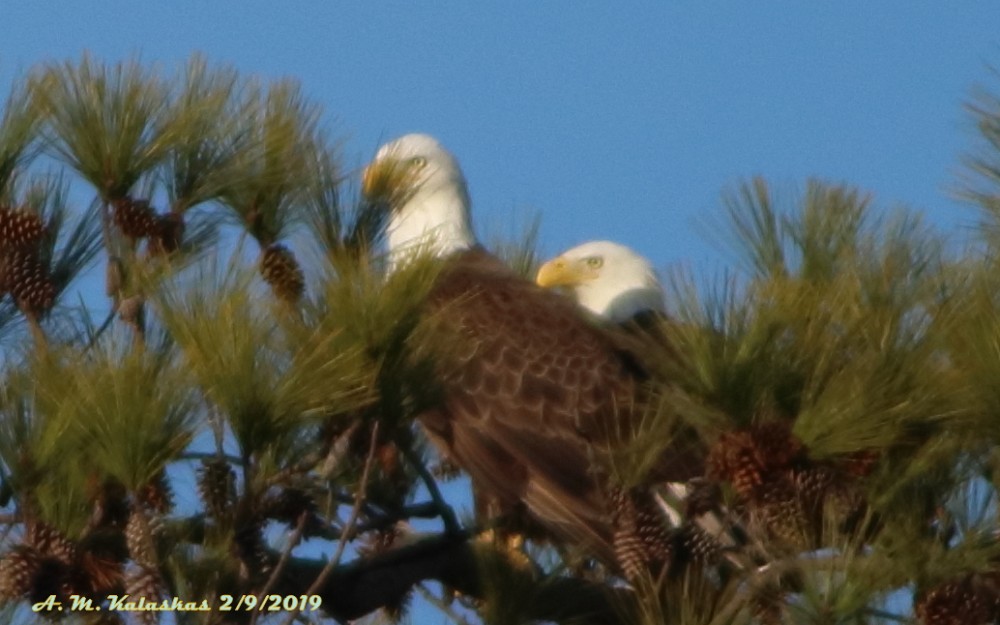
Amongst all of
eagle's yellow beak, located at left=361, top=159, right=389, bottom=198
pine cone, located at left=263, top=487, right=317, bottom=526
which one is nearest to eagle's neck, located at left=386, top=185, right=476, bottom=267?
eagle's yellow beak, located at left=361, top=159, right=389, bottom=198

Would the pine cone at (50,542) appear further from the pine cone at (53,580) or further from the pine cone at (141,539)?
the pine cone at (141,539)

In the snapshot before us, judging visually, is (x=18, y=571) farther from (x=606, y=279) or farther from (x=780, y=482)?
(x=606, y=279)

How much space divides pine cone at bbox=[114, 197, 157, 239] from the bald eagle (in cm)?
79

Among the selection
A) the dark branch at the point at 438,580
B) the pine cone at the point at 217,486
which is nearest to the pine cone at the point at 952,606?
the dark branch at the point at 438,580

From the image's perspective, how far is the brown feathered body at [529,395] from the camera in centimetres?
516

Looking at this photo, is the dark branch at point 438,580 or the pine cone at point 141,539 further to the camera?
the dark branch at point 438,580

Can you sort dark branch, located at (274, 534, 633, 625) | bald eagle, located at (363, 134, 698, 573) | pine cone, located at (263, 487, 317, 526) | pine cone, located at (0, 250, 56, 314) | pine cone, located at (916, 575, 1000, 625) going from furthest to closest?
1. bald eagle, located at (363, 134, 698, 573)
2. dark branch, located at (274, 534, 633, 625)
3. pine cone, located at (0, 250, 56, 314)
4. pine cone, located at (263, 487, 317, 526)
5. pine cone, located at (916, 575, 1000, 625)

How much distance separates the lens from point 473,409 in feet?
17.9

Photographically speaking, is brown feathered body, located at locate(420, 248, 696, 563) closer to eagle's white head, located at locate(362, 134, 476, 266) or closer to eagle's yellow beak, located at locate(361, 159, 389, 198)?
eagle's white head, located at locate(362, 134, 476, 266)

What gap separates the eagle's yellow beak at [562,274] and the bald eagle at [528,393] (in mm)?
160

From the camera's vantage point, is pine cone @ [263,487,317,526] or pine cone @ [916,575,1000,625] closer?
pine cone @ [916,575,1000,625]

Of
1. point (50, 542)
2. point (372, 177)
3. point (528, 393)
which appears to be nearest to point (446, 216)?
point (528, 393)

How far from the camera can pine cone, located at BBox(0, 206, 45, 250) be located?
12.8 feet

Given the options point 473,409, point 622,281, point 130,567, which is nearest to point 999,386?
point 130,567
